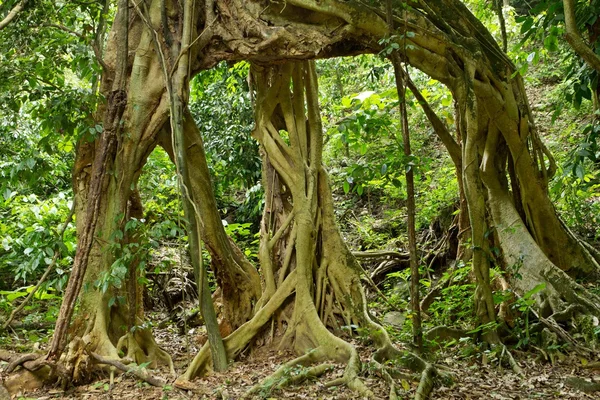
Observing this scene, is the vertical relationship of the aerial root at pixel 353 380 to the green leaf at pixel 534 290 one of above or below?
below

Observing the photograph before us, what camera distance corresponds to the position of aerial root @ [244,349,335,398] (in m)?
3.79

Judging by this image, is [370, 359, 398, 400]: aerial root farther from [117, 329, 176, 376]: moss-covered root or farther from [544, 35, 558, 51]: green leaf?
[544, 35, 558, 51]: green leaf

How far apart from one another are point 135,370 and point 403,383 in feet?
6.46

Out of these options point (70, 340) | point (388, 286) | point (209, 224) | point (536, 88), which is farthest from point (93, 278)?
point (536, 88)

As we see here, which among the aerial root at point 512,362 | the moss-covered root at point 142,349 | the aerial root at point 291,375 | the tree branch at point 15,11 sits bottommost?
the aerial root at point 512,362

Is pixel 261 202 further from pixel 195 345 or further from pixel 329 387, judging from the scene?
pixel 329 387

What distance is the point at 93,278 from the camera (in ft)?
15.3

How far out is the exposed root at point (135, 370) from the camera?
4.09 meters

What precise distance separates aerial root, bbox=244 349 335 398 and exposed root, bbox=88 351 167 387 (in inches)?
Result: 31.3

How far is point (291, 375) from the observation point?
4.00 metres

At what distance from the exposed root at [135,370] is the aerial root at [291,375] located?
0.79 meters

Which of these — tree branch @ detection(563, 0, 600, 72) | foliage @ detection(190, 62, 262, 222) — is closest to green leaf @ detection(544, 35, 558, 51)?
tree branch @ detection(563, 0, 600, 72)

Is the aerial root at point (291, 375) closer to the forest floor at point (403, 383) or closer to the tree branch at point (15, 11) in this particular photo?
the forest floor at point (403, 383)

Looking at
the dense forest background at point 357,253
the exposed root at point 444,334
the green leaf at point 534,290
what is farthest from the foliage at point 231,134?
the green leaf at point 534,290
